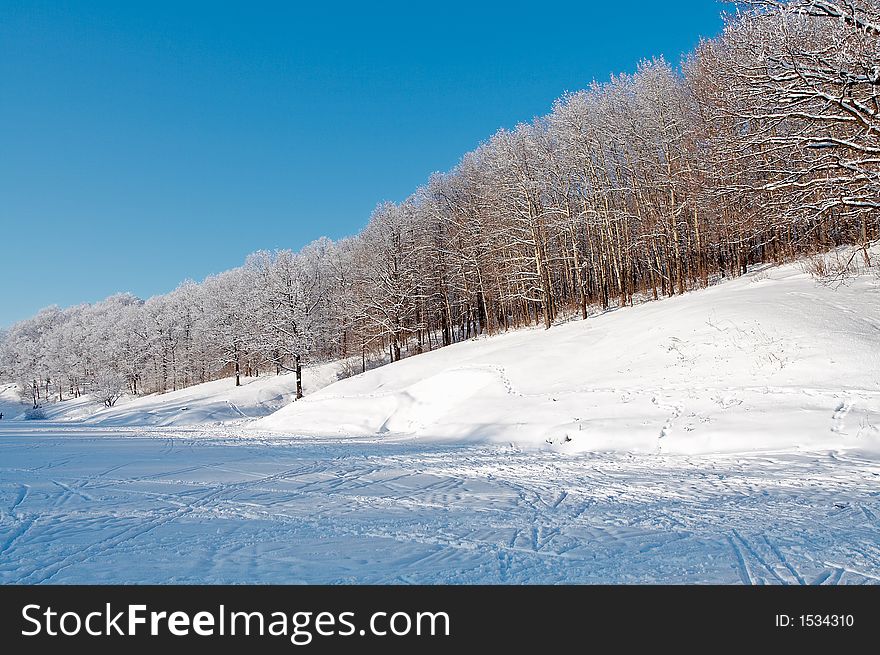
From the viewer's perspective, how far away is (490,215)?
34.0 meters

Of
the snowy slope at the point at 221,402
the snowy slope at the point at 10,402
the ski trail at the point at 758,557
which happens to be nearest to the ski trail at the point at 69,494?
the ski trail at the point at 758,557

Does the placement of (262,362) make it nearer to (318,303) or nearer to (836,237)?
(318,303)

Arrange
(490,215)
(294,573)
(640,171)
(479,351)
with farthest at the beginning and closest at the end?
1. (490,215)
2. (640,171)
3. (479,351)
4. (294,573)

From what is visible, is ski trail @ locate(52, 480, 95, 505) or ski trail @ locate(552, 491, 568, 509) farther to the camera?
ski trail @ locate(52, 480, 95, 505)

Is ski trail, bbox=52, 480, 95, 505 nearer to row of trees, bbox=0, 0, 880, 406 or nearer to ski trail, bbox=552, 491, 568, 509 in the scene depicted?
ski trail, bbox=552, 491, 568, 509

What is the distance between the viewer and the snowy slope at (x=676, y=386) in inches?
419

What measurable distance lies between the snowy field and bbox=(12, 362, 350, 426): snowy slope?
991 inches

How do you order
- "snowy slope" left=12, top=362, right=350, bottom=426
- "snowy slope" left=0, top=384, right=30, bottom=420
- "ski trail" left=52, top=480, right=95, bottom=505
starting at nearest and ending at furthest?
1. "ski trail" left=52, top=480, right=95, bottom=505
2. "snowy slope" left=12, top=362, right=350, bottom=426
3. "snowy slope" left=0, top=384, right=30, bottom=420

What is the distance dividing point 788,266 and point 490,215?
1745 cm

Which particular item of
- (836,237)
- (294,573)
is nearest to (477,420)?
(294,573)

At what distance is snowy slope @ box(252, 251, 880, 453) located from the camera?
34.9 ft

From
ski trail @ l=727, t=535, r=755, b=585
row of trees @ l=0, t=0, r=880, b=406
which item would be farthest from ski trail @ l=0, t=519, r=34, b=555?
row of trees @ l=0, t=0, r=880, b=406

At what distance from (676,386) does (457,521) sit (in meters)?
10.0

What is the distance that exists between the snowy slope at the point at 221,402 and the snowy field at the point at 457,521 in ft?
82.6
